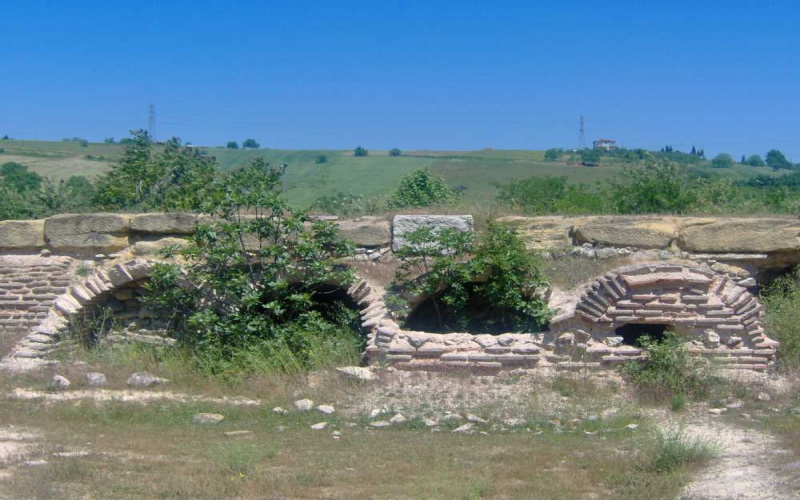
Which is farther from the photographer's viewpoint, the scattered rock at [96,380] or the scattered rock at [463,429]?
the scattered rock at [96,380]

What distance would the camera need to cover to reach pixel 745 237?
32.4ft

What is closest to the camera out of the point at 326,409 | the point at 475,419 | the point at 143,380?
the point at 475,419

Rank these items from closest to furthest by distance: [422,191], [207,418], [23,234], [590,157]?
[207,418]
[23,234]
[422,191]
[590,157]

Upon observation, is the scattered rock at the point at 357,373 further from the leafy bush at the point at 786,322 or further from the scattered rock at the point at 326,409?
the leafy bush at the point at 786,322

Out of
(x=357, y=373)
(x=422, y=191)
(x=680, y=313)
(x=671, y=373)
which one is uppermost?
(x=422, y=191)

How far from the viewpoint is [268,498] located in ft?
18.0

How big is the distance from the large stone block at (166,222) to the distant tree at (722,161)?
3631 centimetres

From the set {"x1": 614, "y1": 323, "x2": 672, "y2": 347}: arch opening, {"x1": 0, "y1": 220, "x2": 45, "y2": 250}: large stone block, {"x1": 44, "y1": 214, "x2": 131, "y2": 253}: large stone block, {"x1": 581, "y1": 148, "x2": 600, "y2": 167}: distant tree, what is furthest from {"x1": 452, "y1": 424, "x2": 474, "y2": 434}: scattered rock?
{"x1": 581, "y1": 148, "x2": 600, "y2": 167}: distant tree

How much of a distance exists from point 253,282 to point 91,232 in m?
2.71

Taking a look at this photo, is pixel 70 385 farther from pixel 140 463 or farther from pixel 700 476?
pixel 700 476

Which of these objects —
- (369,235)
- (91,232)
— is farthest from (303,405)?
(91,232)

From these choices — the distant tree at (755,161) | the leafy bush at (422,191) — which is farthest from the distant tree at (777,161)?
the leafy bush at (422,191)

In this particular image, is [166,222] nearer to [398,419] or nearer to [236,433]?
[236,433]

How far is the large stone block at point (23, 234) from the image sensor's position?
11336 millimetres
